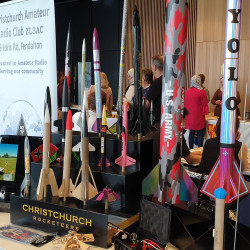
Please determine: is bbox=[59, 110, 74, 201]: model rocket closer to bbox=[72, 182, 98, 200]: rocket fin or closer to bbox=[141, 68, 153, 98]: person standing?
bbox=[72, 182, 98, 200]: rocket fin

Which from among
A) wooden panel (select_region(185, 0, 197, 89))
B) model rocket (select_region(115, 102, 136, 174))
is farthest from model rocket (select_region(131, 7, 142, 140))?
wooden panel (select_region(185, 0, 197, 89))

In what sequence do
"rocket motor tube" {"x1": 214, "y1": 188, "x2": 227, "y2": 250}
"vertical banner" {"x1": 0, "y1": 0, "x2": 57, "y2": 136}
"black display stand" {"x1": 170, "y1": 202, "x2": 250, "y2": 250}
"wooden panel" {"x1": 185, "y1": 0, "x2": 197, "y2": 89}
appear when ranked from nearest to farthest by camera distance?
"rocket motor tube" {"x1": 214, "y1": 188, "x2": 227, "y2": 250} < "black display stand" {"x1": 170, "y1": 202, "x2": 250, "y2": 250} < "vertical banner" {"x1": 0, "y1": 0, "x2": 57, "y2": 136} < "wooden panel" {"x1": 185, "y1": 0, "x2": 197, "y2": 89}

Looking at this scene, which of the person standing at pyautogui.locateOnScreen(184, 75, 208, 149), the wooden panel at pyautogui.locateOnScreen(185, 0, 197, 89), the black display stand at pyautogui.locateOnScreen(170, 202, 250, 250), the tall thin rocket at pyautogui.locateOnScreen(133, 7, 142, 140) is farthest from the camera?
the wooden panel at pyautogui.locateOnScreen(185, 0, 197, 89)

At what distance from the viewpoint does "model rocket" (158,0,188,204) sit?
4.01 ft

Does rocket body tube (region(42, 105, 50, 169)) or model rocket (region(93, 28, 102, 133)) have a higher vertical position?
model rocket (region(93, 28, 102, 133))

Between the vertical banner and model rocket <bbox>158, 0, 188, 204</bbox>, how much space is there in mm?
618

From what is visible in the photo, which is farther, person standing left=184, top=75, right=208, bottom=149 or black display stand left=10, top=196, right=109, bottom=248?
person standing left=184, top=75, right=208, bottom=149

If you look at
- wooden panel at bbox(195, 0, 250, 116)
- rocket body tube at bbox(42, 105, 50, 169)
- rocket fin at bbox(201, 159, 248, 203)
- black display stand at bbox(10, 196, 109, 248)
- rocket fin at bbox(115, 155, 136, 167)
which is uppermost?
wooden panel at bbox(195, 0, 250, 116)

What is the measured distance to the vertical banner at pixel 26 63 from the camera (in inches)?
64.6

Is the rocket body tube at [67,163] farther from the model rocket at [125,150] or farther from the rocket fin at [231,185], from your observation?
the rocket fin at [231,185]

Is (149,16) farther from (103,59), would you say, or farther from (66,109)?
(66,109)

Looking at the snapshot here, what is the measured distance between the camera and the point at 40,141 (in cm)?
167

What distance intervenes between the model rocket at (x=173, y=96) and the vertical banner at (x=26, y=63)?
62 centimetres

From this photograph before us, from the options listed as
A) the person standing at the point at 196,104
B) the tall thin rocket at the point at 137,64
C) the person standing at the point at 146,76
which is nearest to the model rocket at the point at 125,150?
the tall thin rocket at the point at 137,64
